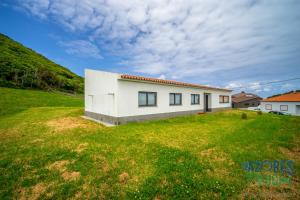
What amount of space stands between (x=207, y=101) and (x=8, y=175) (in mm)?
20001

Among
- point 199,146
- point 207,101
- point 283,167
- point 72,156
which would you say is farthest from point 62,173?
point 207,101

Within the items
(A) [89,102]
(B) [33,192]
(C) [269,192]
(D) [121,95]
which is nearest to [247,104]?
(D) [121,95]

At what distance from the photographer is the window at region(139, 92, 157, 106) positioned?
40.1 ft

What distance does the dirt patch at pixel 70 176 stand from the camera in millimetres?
4176

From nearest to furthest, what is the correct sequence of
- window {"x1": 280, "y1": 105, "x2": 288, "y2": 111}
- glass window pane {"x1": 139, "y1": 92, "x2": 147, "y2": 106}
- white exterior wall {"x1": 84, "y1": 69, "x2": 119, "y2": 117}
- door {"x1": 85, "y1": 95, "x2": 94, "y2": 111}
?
white exterior wall {"x1": 84, "y1": 69, "x2": 119, "y2": 117}
glass window pane {"x1": 139, "y1": 92, "x2": 147, "y2": 106}
door {"x1": 85, "y1": 95, "x2": 94, "y2": 111}
window {"x1": 280, "y1": 105, "x2": 288, "y2": 111}

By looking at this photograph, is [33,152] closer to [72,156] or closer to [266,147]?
[72,156]

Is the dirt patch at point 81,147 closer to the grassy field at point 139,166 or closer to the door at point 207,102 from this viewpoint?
the grassy field at point 139,166

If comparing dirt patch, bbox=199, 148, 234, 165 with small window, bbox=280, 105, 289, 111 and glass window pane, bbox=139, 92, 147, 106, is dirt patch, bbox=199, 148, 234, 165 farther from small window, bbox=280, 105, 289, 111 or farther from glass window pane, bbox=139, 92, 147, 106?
small window, bbox=280, 105, 289, 111

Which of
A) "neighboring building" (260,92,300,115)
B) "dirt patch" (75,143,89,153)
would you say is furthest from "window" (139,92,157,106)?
"neighboring building" (260,92,300,115)

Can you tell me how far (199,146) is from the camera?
6574 mm

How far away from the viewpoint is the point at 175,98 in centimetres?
1505

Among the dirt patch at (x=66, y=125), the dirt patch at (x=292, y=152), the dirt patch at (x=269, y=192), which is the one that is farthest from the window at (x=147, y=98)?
the dirt patch at (x=269, y=192)

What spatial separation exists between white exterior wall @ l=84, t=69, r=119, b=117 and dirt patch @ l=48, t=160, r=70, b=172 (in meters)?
5.79

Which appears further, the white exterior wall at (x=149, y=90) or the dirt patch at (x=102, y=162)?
the white exterior wall at (x=149, y=90)
